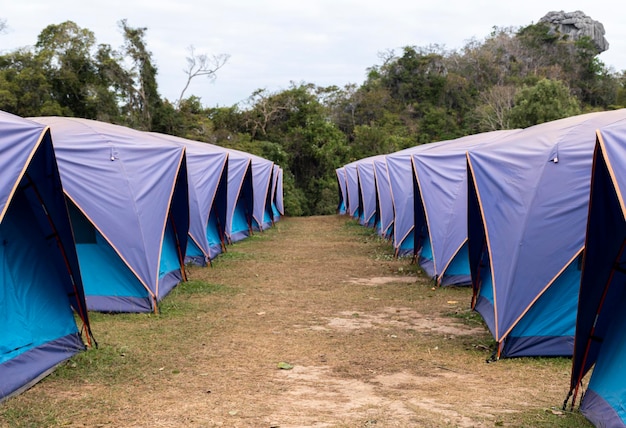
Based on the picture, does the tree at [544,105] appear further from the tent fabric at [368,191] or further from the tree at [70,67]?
the tree at [70,67]

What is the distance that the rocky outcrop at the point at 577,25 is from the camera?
237 feet

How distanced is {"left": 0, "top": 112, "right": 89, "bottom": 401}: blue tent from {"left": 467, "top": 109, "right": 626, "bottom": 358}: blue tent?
4.56 meters

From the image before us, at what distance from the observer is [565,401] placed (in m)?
5.79

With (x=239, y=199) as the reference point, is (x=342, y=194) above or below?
below

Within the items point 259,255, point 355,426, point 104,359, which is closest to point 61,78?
point 259,255

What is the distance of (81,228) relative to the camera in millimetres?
9961

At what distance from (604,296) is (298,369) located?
3060mm

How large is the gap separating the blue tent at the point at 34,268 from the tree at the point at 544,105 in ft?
126

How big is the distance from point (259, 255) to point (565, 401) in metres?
12.2

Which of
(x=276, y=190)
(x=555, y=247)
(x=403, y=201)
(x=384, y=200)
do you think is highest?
(x=555, y=247)

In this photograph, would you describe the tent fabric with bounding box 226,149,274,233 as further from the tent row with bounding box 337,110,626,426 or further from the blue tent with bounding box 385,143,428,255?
the tent row with bounding box 337,110,626,426

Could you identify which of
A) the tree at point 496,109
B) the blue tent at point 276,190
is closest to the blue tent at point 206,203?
the blue tent at point 276,190

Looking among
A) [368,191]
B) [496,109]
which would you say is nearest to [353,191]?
[368,191]

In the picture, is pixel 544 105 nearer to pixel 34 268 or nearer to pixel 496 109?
pixel 496 109
